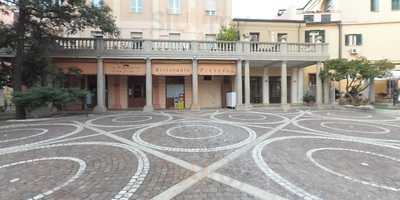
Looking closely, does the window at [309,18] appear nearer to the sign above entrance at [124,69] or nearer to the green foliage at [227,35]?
the green foliage at [227,35]

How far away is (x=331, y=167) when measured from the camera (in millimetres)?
5656

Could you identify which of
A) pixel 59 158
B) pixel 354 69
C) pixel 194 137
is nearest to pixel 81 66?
pixel 194 137

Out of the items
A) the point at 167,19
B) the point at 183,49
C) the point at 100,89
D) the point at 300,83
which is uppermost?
the point at 167,19

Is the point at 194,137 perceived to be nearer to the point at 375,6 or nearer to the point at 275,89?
the point at 275,89

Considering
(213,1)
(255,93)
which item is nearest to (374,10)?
(255,93)

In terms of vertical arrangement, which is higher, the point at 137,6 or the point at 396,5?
the point at 396,5

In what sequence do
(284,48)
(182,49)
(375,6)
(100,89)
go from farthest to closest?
1. (375,6)
2. (284,48)
3. (182,49)
4. (100,89)

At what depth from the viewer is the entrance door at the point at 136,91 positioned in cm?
2053

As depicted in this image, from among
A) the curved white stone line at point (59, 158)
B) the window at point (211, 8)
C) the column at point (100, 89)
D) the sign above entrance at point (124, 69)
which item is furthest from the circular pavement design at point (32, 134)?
the window at point (211, 8)

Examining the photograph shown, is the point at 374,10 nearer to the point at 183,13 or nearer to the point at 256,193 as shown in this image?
the point at 183,13

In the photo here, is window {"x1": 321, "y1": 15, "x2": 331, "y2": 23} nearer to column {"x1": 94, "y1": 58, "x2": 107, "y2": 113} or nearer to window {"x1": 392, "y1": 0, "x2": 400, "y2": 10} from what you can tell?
window {"x1": 392, "y1": 0, "x2": 400, "y2": 10}

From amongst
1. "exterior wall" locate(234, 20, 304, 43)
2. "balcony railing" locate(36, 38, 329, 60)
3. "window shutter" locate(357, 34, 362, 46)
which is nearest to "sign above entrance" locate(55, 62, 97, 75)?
"balcony railing" locate(36, 38, 329, 60)

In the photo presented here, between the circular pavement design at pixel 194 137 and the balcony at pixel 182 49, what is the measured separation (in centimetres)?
789

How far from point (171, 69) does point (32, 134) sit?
10017 millimetres
